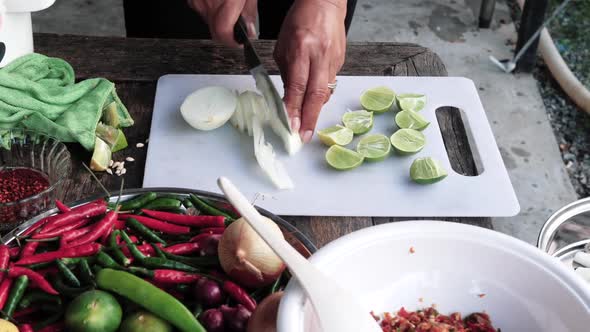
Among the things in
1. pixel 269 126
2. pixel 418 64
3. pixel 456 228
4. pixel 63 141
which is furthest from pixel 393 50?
pixel 456 228

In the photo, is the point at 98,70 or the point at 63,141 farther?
the point at 98,70

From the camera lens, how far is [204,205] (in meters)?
1.42

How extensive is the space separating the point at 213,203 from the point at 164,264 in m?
0.20

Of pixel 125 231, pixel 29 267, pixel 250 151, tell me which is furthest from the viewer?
pixel 250 151

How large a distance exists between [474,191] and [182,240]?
2.40ft

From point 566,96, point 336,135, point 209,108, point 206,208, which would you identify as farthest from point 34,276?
point 566,96

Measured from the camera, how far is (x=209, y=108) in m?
1.83

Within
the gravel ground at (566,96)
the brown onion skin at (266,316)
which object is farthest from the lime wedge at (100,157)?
the gravel ground at (566,96)

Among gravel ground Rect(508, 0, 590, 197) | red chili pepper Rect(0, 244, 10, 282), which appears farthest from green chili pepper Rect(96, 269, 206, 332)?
gravel ground Rect(508, 0, 590, 197)

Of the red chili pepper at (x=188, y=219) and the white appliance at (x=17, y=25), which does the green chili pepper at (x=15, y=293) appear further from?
the white appliance at (x=17, y=25)

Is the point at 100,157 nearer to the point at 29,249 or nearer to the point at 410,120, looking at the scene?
the point at 29,249

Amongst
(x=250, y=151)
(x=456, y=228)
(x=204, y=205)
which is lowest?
(x=250, y=151)

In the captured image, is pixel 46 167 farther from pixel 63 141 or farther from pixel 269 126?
pixel 269 126

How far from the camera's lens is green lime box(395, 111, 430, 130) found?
186cm
